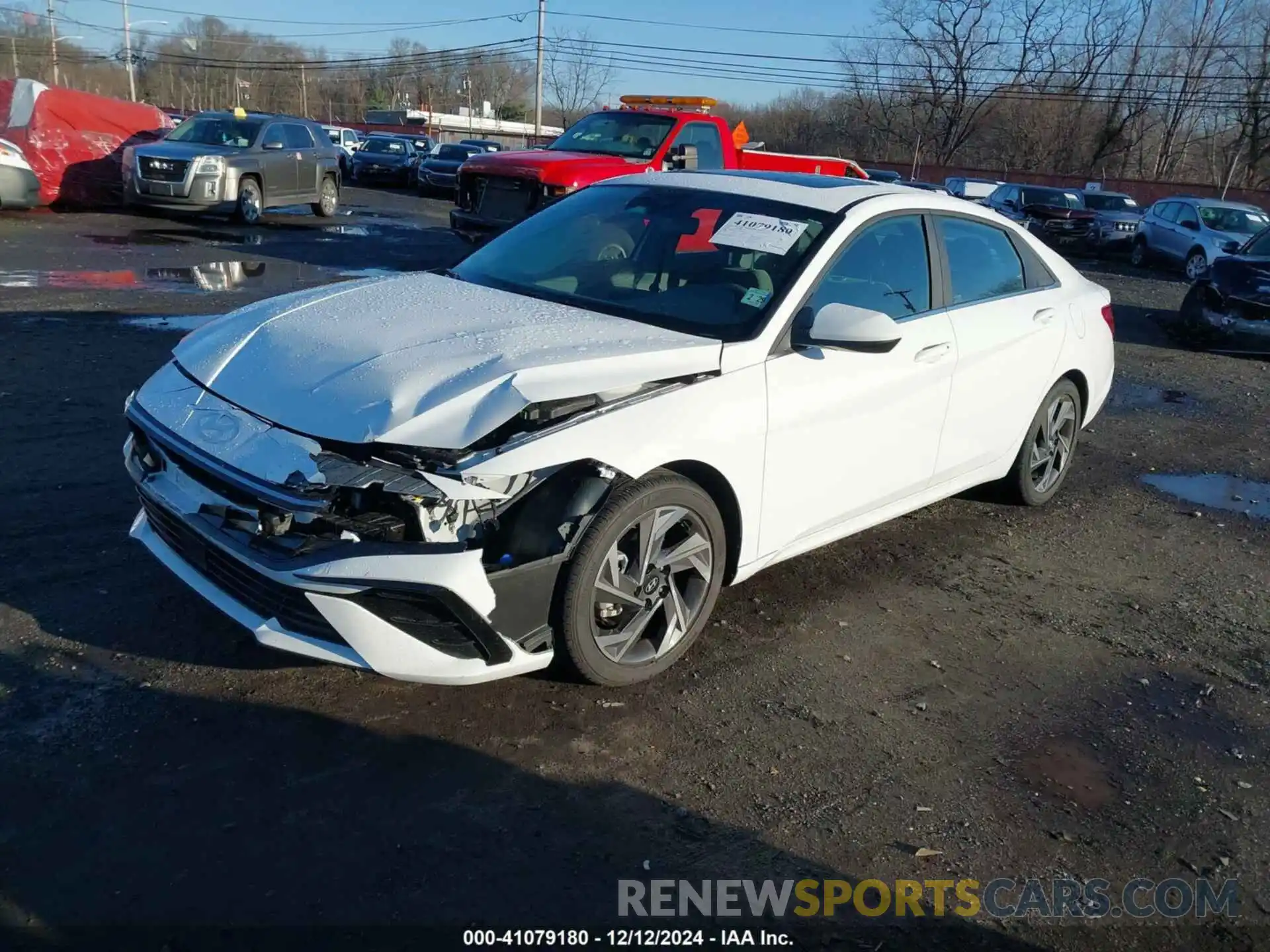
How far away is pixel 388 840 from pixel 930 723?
1876mm

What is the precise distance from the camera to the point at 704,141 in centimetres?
1244

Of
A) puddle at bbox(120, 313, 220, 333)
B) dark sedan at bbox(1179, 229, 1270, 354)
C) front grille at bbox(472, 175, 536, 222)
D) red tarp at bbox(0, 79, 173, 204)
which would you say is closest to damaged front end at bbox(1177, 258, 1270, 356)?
dark sedan at bbox(1179, 229, 1270, 354)

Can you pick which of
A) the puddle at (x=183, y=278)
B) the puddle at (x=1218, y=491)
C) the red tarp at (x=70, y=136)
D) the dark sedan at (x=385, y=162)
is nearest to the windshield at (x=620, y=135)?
the puddle at (x=183, y=278)

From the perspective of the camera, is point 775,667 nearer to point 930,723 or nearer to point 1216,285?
point 930,723

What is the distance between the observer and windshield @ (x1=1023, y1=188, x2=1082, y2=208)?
24656 mm

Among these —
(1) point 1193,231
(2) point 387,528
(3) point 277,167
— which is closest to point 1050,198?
(1) point 1193,231

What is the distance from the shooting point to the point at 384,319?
377cm

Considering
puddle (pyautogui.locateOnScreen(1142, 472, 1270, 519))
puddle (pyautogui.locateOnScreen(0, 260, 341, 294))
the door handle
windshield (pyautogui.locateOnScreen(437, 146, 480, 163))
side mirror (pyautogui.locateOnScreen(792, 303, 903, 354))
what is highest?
side mirror (pyautogui.locateOnScreen(792, 303, 903, 354))

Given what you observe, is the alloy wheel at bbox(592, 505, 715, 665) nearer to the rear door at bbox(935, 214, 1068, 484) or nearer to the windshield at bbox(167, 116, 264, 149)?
the rear door at bbox(935, 214, 1068, 484)

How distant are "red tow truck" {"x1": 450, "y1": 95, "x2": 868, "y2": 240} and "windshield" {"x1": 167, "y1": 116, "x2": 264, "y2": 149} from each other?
244 inches

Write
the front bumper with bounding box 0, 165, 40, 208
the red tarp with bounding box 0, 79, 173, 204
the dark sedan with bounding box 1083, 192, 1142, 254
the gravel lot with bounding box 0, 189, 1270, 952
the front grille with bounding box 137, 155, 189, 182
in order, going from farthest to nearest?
the dark sedan with bounding box 1083, 192, 1142, 254 → the red tarp with bounding box 0, 79, 173, 204 → the front grille with bounding box 137, 155, 189, 182 → the front bumper with bounding box 0, 165, 40, 208 → the gravel lot with bounding box 0, 189, 1270, 952

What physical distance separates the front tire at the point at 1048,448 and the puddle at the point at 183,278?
793 cm

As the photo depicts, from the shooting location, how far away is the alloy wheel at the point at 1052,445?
→ 5.54m

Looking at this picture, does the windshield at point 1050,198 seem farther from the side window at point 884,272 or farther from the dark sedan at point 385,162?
the side window at point 884,272
